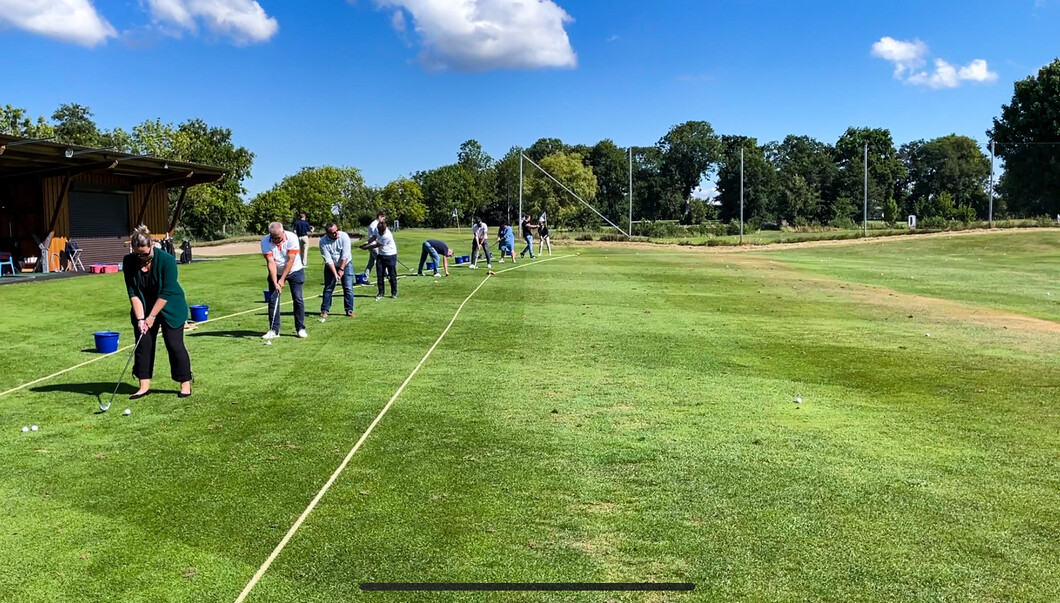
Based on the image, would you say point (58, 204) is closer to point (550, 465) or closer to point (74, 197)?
point (74, 197)

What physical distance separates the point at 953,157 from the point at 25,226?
106747mm

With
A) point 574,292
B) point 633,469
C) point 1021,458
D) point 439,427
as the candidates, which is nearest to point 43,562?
point 439,427

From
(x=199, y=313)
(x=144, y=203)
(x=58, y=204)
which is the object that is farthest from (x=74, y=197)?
(x=199, y=313)

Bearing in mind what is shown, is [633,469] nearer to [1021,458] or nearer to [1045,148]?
[1021,458]

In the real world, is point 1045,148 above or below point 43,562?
above

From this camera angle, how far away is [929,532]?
4.96 meters

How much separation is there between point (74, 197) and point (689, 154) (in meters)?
95.4

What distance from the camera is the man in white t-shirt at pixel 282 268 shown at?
40.1 feet

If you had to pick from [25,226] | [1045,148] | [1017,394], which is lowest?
[1017,394]

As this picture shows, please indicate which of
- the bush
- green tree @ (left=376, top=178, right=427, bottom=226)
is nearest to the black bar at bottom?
the bush

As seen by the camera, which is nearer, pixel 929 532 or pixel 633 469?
pixel 929 532

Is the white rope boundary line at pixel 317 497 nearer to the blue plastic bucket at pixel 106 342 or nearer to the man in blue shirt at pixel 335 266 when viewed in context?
the blue plastic bucket at pixel 106 342

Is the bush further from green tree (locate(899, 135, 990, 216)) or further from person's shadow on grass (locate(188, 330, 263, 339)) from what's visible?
green tree (locate(899, 135, 990, 216))

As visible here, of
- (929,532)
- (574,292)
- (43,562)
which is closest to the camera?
(43,562)
